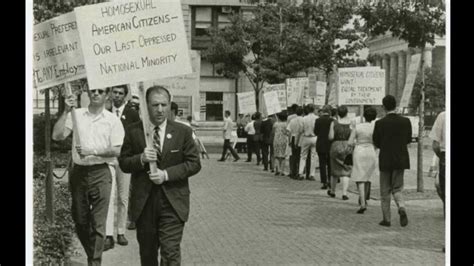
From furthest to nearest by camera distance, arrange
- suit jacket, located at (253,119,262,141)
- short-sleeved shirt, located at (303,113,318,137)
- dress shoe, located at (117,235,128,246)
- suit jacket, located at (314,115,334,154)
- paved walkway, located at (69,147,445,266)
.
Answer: suit jacket, located at (253,119,262,141), short-sleeved shirt, located at (303,113,318,137), suit jacket, located at (314,115,334,154), dress shoe, located at (117,235,128,246), paved walkway, located at (69,147,445,266)

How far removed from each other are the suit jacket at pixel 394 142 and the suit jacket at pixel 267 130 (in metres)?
13.4

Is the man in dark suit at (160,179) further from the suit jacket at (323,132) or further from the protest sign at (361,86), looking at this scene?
the protest sign at (361,86)

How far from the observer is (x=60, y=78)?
355 inches

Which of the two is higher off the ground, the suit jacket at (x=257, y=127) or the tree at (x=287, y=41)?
the tree at (x=287, y=41)

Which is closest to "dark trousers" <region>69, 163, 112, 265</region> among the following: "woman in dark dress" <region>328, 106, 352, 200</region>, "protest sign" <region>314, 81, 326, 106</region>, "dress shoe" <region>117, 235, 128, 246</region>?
"dress shoe" <region>117, 235, 128, 246</region>

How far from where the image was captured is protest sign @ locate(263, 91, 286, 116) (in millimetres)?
27891

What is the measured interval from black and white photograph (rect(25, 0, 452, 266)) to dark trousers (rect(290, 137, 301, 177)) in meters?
0.06

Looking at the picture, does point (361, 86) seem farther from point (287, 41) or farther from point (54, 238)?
point (287, 41)

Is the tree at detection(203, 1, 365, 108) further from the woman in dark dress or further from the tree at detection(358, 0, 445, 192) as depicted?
the woman in dark dress

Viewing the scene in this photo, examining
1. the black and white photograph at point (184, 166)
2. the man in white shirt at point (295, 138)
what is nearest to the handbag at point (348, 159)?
the black and white photograph at point (184, 166)

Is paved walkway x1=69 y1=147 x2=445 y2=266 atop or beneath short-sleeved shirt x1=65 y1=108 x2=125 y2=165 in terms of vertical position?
beneath

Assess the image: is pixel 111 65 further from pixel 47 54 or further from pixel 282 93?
pixel 282 93

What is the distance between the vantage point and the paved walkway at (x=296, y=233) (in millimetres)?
10594

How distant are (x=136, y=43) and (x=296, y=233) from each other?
5608 mm
